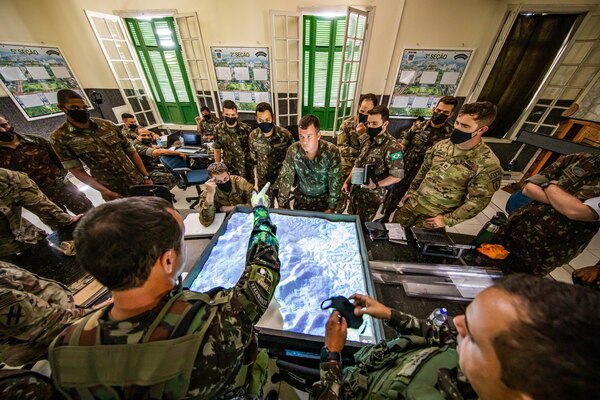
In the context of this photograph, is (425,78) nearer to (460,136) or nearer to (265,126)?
(460,136)

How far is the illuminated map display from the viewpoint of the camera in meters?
1.24

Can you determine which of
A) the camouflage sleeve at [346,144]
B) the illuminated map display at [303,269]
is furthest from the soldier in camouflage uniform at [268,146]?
the illuminated map display at [303,269]

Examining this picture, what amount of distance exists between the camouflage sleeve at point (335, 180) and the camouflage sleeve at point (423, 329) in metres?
1.53

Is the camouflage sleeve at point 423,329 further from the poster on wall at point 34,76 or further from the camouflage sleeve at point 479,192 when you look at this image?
the poster on wall at point 34,76

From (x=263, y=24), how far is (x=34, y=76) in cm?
483

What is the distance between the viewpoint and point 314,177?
2.44m

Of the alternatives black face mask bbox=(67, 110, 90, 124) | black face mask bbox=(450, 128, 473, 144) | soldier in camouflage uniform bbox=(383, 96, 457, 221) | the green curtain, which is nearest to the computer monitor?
black face mask bbox=(67, 110, 90, 124)

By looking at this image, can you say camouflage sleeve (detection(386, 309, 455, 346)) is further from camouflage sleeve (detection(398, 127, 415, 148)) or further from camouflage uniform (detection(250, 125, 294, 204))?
camouflage sleeve (detection(398, 127, 415, 148))

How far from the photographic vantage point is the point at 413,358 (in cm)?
77

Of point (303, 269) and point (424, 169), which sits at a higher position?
point (424, 169)

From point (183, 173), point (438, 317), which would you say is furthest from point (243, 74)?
point (438, 317)

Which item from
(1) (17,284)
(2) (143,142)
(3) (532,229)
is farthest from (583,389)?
(2) (143,142)

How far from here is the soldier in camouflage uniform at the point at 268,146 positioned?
290cm

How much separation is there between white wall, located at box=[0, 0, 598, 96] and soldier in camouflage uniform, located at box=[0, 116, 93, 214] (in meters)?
3.35
